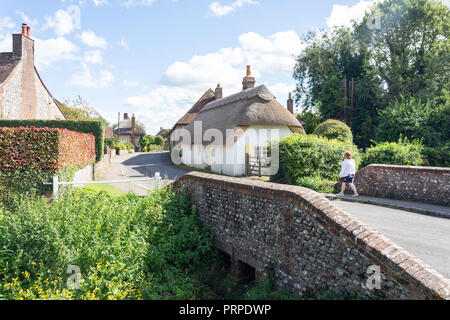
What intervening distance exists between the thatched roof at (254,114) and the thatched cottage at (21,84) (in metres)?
14.5

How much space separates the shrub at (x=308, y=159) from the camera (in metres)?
14.7

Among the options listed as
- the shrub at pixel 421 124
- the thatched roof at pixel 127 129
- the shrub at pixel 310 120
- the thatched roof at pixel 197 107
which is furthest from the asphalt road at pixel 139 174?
the thatched roof at pixel 127 129

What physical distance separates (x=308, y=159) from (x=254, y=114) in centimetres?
731

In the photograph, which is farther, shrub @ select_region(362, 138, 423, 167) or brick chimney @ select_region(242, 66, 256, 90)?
brick chimney @ select_region(242, 66, 256, 90)

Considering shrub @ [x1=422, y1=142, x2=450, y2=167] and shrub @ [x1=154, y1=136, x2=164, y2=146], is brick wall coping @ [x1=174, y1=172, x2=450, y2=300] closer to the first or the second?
shrub @ [x1=422, y1=142, x2=450, y2=167]

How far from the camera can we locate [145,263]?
7.38 m

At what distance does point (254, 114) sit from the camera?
2111cm

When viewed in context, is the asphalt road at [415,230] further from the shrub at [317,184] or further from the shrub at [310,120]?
the shrub at [310,120]

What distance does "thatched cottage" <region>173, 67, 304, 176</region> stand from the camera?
2055cm

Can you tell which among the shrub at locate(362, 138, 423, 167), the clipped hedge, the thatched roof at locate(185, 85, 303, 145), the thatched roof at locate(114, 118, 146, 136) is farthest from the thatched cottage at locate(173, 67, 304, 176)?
the thatched roof at locate(114, 118, 146, 136)

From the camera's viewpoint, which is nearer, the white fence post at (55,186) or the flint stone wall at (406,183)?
the white fence post at (55,186)

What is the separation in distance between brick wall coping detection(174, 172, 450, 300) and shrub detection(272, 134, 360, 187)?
840cm

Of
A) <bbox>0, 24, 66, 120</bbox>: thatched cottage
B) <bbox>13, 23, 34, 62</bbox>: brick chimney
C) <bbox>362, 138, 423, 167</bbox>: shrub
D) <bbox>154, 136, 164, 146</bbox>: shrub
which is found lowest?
<bbox>362, 138, 423, 167</bbox>: shrub
